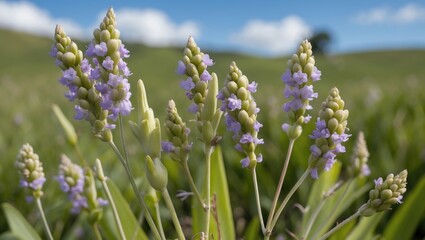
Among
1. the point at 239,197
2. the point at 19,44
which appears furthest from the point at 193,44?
the point at 19,44

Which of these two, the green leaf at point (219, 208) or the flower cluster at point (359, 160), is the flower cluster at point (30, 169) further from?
the flower cluster at point (359, 160)

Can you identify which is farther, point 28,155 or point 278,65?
point 278,65

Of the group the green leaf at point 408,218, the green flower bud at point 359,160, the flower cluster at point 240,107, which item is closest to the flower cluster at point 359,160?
the green flower bud at point 359,160

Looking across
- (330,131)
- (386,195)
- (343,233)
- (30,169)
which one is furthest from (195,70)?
(343,233)

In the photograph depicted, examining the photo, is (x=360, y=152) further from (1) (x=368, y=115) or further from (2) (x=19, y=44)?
(2) (x=19, y=44)

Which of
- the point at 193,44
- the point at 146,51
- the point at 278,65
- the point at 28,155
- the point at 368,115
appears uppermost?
the point at 146,51

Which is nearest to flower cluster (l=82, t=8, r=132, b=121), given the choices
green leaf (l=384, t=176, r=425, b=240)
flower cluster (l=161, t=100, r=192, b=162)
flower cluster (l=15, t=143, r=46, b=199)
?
flower cluster (l=161, t=100, r=192, b=162)

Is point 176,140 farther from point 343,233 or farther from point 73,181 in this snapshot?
point 343,233
